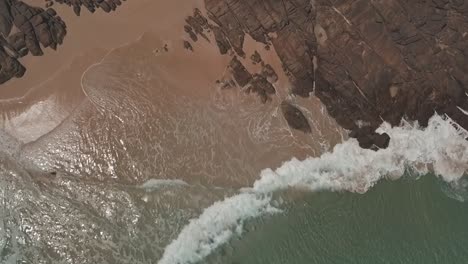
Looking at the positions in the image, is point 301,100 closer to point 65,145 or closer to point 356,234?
point 356,234

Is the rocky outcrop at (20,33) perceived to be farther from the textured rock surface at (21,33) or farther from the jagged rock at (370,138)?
the jagged rock at (370,138)

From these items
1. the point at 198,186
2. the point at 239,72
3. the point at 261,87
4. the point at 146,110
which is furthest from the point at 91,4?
the point at 198,186

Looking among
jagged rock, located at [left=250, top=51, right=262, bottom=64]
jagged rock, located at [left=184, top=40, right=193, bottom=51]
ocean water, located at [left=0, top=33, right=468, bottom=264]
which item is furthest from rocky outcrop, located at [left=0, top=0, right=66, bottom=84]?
jagged rock, located at [left=250, top=51, right=262, bottom=64]

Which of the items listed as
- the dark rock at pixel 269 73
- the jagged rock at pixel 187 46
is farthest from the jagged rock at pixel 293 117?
the jagged rock at pixel 187 46

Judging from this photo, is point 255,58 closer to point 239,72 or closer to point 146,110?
point 239,72

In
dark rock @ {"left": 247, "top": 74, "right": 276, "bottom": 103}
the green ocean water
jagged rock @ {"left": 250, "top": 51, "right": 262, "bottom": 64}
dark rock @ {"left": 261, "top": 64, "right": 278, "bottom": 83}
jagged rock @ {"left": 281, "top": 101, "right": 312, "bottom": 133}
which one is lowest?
the green ocean water

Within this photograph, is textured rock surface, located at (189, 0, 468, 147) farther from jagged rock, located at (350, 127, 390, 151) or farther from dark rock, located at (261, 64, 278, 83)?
dark rock, located at (261, 64, 278, 83)

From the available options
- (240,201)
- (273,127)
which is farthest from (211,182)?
(273,127)
